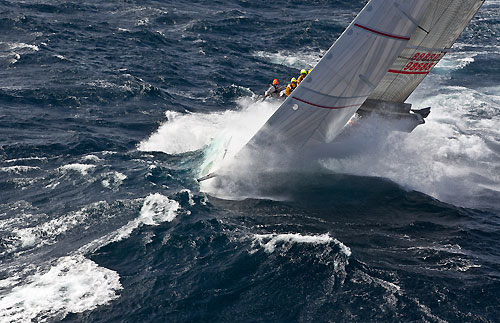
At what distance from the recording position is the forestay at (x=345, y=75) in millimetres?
22109

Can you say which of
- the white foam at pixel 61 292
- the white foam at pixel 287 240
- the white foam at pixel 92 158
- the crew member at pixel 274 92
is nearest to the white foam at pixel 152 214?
the white foam at pixel 61 292

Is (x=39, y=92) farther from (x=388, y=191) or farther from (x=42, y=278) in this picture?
(x=388, y=191)

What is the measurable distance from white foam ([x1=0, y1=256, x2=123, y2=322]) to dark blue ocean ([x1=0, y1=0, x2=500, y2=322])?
54 millimetres

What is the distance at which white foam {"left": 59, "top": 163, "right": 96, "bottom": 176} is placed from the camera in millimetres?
24839

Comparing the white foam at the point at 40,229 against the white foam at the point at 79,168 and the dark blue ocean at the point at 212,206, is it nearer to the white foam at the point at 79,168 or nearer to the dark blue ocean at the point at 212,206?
the dark blue ocean at the point at 212,206

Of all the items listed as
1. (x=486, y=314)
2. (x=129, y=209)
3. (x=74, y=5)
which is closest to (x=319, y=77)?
(x=129, y=209)

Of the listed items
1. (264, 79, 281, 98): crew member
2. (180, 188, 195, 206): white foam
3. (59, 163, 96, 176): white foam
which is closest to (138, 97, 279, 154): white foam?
(264, 79, 281, 98): crew member

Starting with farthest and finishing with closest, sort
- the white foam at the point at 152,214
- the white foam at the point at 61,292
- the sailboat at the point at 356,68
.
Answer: the sailboat at the point at 356,68
the white foam at the point at 152,214
the white foam at the point at 61,292

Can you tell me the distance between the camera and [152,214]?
21531mm

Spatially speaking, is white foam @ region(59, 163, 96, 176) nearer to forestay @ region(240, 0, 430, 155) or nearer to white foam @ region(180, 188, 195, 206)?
white foam @ region(180, 188, 195, 206)

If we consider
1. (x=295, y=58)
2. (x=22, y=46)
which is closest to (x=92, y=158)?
(x=22, y=46)

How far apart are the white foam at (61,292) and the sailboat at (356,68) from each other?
7009 millimetres

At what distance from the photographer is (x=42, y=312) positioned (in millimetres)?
16281

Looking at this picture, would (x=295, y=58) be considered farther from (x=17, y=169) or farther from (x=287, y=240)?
(x=287, y=240)
